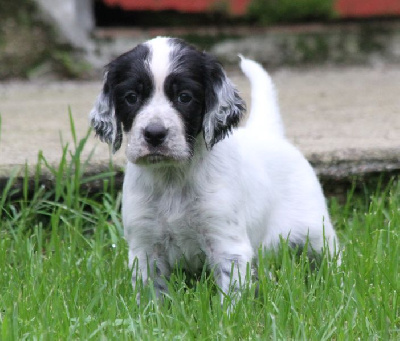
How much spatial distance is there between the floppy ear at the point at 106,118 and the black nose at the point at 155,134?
0.33 m

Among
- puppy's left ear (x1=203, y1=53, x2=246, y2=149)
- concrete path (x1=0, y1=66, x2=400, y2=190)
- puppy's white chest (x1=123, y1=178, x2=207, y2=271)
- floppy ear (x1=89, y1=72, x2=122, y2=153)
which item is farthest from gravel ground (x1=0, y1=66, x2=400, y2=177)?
puppy's left ear (x1=203, y1=53, x2=246, y2=149)

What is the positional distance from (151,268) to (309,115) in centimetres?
225

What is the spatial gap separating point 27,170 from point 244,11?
337cm

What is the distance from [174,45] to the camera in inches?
119

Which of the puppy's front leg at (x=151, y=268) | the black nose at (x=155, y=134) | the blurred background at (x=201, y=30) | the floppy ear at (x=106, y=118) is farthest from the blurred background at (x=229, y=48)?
the black nose at (x=155, y=134)

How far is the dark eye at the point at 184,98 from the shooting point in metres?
2.95

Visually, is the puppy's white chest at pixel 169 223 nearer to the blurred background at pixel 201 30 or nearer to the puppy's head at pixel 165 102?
the puppy's head at pixel 165 102

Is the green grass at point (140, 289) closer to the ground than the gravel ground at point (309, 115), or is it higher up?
closer to the ground

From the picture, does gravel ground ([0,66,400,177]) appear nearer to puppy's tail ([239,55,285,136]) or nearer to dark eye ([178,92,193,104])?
puppy's tail ([239,55,285,136])

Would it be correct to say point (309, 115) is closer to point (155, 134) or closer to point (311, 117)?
point (311, 117)

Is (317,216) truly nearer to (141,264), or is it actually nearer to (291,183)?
(291,183)

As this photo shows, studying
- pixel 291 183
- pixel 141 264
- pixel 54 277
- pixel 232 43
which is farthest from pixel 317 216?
pixel 232 43

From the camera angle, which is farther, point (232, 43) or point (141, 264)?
point (232, 43)

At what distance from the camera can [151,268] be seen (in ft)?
10.4
